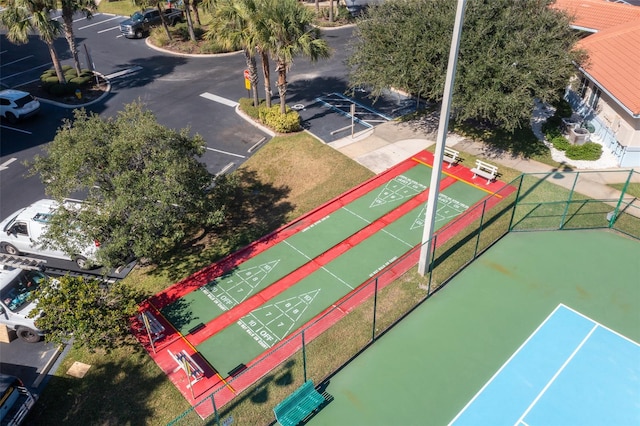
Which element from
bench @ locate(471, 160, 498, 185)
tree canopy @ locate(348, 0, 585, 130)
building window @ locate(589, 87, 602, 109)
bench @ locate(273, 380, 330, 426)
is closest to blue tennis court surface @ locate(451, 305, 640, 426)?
bench @ locate(273, 380, 330, 426)

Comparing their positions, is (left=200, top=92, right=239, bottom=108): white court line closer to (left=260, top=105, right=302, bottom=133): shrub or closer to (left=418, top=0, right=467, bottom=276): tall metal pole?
(left=260, top=105, right=302, bottom=133): shrub

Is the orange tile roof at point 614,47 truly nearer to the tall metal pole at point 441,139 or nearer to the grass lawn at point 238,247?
the grass lawn at point 238,247

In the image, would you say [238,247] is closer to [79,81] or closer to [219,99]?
[219,99]

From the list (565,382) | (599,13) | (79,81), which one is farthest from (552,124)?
(79,81)

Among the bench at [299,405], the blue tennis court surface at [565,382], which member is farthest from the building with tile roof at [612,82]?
the bench at [299,405]

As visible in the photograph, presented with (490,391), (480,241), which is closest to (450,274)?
(480,241)

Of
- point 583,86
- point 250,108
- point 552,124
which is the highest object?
point 583,86
